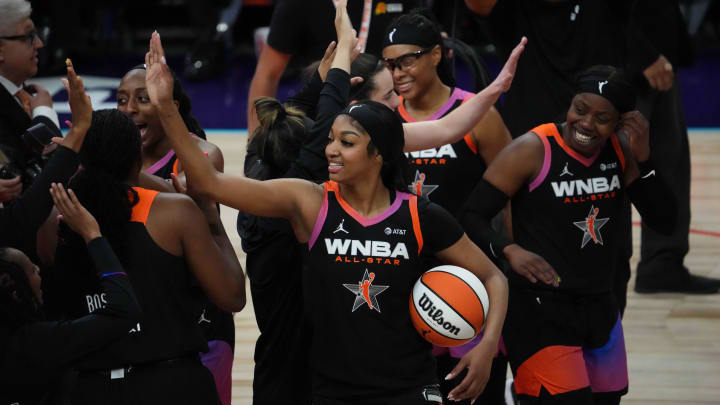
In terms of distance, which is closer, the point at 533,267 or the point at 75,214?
the point at 75,214

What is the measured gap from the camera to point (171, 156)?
14.1 ft

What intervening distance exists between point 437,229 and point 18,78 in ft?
7.09

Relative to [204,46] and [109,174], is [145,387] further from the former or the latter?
[204,46]

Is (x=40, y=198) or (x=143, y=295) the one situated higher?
(x=40, y=198)

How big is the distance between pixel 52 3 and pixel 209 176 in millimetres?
12379

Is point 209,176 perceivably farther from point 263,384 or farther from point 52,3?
point 52,3

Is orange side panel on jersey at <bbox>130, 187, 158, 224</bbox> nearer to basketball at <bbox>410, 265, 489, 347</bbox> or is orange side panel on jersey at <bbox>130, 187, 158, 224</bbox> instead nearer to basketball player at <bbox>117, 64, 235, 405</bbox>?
basketball player at <bbox>117, 64, 235, 405</bbox>

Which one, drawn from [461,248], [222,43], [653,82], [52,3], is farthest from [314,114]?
[52,3]

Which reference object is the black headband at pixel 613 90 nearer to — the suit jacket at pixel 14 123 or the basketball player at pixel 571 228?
the basketball player at pixel 571 228

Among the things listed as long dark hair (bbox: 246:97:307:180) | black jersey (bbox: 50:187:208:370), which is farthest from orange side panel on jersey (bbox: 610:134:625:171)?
black jersey (bbox: 50:187:208:370)

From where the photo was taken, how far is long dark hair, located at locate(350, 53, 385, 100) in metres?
4.58

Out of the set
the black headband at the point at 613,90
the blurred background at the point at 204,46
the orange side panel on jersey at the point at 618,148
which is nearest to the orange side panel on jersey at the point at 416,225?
the black headband at the point at 613,90

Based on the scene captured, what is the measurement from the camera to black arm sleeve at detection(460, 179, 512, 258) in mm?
1689

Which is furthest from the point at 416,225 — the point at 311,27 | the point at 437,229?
the point at 311,27
